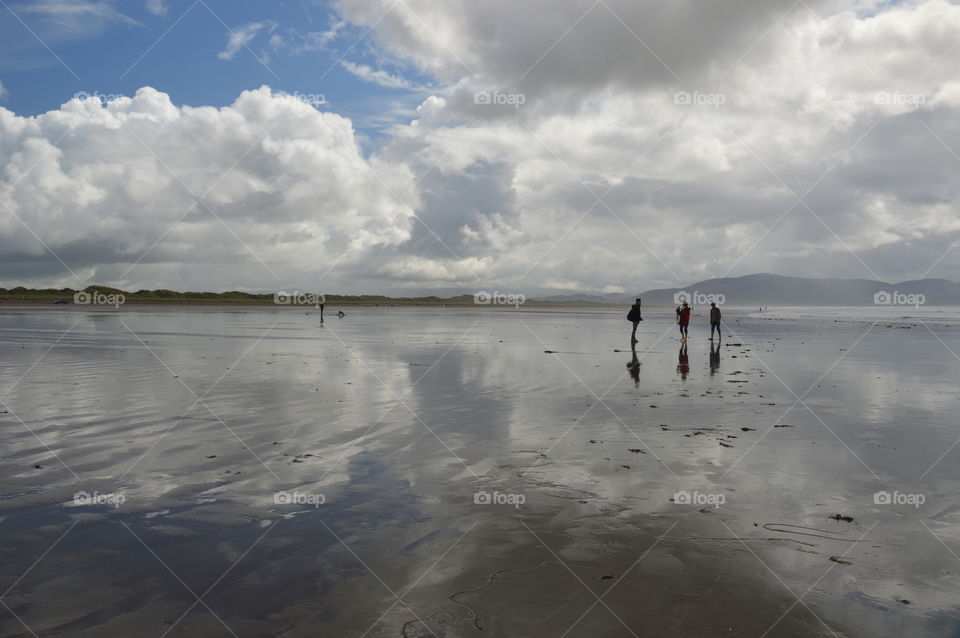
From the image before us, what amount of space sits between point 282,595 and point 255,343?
3193cm

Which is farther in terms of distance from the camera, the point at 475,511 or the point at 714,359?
the point at 714,359

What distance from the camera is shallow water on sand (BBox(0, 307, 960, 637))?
5723mm

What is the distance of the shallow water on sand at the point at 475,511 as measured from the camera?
18.8 feet

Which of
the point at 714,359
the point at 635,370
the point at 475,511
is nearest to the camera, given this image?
the point at 475,511

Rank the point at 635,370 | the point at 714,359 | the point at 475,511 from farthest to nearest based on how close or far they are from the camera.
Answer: the point at 714,359
the point at 635,370
the point at 475,511

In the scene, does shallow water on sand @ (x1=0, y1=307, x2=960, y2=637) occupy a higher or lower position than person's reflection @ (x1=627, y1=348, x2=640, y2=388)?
lower

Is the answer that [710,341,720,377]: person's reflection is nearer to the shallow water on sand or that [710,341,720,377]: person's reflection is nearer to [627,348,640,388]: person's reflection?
Answer: [627,348,640,388]: person's reflection

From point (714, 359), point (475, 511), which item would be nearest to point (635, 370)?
point (714, 359)

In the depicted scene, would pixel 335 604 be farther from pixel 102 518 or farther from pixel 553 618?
pixel 102 518

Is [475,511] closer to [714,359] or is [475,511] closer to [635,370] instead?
[635,370]

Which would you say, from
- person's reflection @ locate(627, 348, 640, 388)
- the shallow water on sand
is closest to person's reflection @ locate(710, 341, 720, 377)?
person's reflection @ locate(627, 348, 640, 388)

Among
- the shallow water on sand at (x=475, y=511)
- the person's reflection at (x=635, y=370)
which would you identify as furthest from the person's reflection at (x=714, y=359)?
the shallow water on sand at (x=475, y=511)

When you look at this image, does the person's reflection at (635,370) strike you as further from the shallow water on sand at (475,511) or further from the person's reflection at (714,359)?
the person's reflection at (714,359)

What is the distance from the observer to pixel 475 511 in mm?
8414
